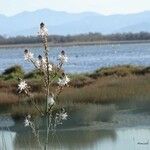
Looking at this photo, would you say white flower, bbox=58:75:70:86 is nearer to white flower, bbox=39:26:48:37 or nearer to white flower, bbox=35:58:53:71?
white flower, bbox=35:58:53:71

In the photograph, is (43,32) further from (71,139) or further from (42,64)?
(71,139)

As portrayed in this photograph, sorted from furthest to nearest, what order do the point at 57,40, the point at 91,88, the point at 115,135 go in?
1. the point at 57,40
2. the point at 91,88
3. the point at 115,135

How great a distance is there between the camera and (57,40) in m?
159

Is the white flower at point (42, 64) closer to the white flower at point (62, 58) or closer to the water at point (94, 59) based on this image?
the white flower at point (62, 58)

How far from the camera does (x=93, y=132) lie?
58.7 feet

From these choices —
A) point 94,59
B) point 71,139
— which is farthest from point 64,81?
point 94,59

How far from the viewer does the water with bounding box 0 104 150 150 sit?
15.7m

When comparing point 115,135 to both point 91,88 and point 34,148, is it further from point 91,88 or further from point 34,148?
point 91,88

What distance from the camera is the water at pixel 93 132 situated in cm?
1571

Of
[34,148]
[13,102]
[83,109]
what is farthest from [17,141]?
[13,102]

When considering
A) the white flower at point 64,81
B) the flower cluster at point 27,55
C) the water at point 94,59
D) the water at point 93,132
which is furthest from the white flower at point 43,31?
the water at point 94,59

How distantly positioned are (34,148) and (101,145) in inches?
73.0

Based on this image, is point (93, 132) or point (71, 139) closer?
point (71, 139)

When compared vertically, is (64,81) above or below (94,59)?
above
